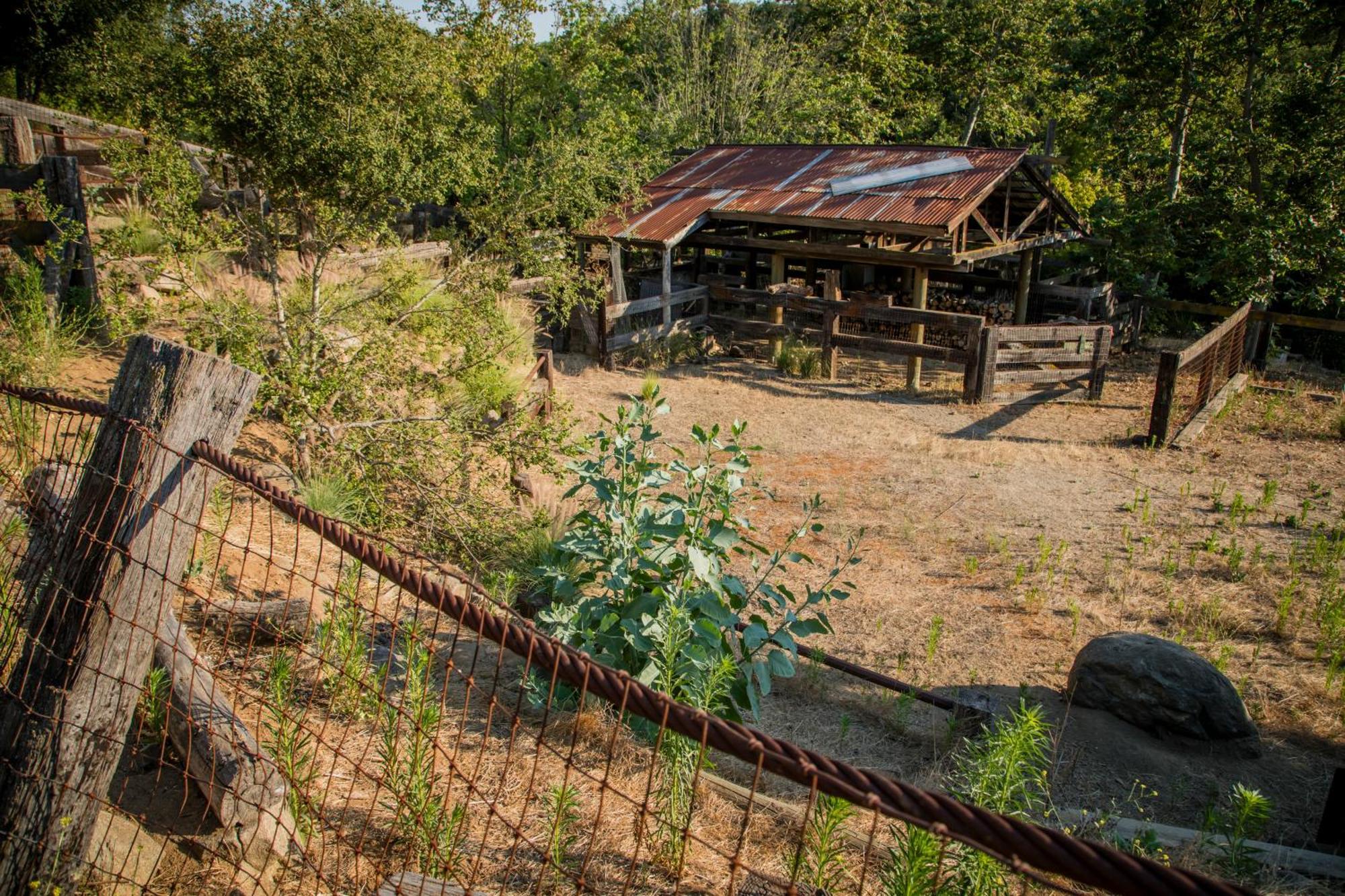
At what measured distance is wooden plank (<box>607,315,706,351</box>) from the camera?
15.6 metres

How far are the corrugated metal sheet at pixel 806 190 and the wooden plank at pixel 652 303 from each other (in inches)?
43.6

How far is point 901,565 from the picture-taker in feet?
27.4

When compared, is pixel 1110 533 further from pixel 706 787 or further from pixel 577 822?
pixel 577 822

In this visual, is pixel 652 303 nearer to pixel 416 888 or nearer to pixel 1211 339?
pixel 1211 339


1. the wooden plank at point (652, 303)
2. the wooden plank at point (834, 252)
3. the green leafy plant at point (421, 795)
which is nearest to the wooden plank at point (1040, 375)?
the wooden plank at point (834, 252)

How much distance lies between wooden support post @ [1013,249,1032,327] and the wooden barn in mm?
35

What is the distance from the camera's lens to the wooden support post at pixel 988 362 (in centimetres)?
1360

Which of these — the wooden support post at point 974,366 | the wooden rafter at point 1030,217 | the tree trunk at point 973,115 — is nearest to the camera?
the wooden support post at point 974,366

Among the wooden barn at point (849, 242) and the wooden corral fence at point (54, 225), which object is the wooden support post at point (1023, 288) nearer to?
the wooden barn at point (849, 242)

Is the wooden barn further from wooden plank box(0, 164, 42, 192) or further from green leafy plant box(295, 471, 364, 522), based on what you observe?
green leafy plant box(295, 471, 364, 522)

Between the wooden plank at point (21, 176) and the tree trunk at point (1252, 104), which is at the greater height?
the tree trunk at point (1252, 104)

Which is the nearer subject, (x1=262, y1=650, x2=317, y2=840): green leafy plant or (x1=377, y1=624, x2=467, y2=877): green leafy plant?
(x1=377, y1=624, x2=467, y2=877): green leafy plant

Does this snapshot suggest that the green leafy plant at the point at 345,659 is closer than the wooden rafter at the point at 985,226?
Yes

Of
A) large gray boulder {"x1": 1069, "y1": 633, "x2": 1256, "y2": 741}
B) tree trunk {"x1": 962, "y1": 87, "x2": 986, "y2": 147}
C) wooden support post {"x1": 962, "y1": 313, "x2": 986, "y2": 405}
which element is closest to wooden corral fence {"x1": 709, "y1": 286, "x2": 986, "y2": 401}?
wooden support post {"x1": 962, "y1": 313, "x2": 986, "y2": 405}
